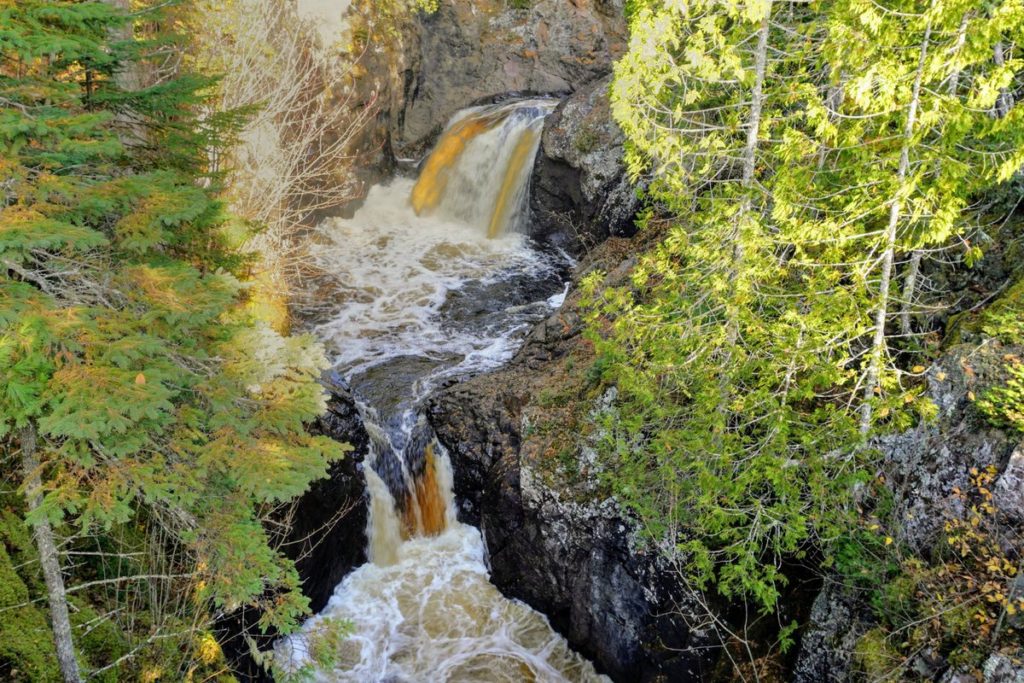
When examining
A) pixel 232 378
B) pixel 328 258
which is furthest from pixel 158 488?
pixel 328 258

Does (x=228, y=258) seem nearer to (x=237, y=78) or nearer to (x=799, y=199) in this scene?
(x=799, y=199)

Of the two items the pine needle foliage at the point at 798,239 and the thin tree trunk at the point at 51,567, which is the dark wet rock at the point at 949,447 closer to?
the pine needle foliage at the point at 798,239

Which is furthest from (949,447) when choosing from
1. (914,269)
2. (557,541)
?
(557,541)

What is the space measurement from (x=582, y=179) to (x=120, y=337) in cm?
1263

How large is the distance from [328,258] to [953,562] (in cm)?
1533

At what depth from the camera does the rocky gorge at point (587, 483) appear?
245 inches

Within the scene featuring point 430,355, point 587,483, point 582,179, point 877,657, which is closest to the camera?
point 877,657

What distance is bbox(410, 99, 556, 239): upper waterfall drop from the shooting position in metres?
18.0

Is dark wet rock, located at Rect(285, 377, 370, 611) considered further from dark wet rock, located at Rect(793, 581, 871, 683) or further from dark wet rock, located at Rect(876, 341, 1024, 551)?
dark wet rock, located at Rect(876, 341, 1024, 551)

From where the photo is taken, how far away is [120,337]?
4633 mm

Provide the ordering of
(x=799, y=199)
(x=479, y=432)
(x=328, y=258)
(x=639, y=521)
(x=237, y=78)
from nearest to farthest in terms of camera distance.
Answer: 1. (x=799, y=199)
2. (x=639, y=521)
3. (x=479, y=432)
4. (x=237, y=78)
5. (x=328, y=258)

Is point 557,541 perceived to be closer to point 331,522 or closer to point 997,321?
point 331,522

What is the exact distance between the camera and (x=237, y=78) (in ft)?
38.5

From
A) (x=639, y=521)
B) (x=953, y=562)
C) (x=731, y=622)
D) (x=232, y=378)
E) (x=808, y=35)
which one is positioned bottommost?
(x=731, y=622)
